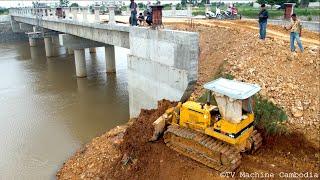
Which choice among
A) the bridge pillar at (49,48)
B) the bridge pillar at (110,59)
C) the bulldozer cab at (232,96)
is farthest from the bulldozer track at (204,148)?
the bridge pillar at (49,48)

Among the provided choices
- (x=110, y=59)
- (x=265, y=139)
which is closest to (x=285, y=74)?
(x=265, y=139)

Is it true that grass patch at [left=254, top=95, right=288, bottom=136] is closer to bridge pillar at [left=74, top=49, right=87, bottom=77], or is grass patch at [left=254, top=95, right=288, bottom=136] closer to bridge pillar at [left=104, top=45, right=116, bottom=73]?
bridge pillar at [left=104, top=45, right=116, bottom=73]

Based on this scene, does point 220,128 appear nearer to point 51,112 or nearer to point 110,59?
point 51,112

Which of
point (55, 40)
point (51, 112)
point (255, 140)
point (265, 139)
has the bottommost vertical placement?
point (51, 112)

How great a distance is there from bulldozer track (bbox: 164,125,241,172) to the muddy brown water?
5.76 meters

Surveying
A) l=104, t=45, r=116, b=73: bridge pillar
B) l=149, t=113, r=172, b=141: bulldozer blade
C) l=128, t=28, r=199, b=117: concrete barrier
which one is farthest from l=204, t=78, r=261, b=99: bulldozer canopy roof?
l=104, t=45, r=116, b=73: bridge pillar

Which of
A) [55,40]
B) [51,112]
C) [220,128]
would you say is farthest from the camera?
[55,40]

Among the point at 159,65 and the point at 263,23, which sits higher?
the point at 263,23

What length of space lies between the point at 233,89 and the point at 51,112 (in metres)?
14.6

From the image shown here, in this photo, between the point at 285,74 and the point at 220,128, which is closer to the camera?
the point at 220,128

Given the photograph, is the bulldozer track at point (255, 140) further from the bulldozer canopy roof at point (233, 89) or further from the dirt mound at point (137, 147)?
the dirt mound at point (137, 147)

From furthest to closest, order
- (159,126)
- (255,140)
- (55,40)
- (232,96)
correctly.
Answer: (55,40)
(159,126)
(255,140)
(232,96)

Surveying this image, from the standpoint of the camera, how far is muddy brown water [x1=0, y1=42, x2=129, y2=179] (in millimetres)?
14992

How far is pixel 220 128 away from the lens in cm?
989
